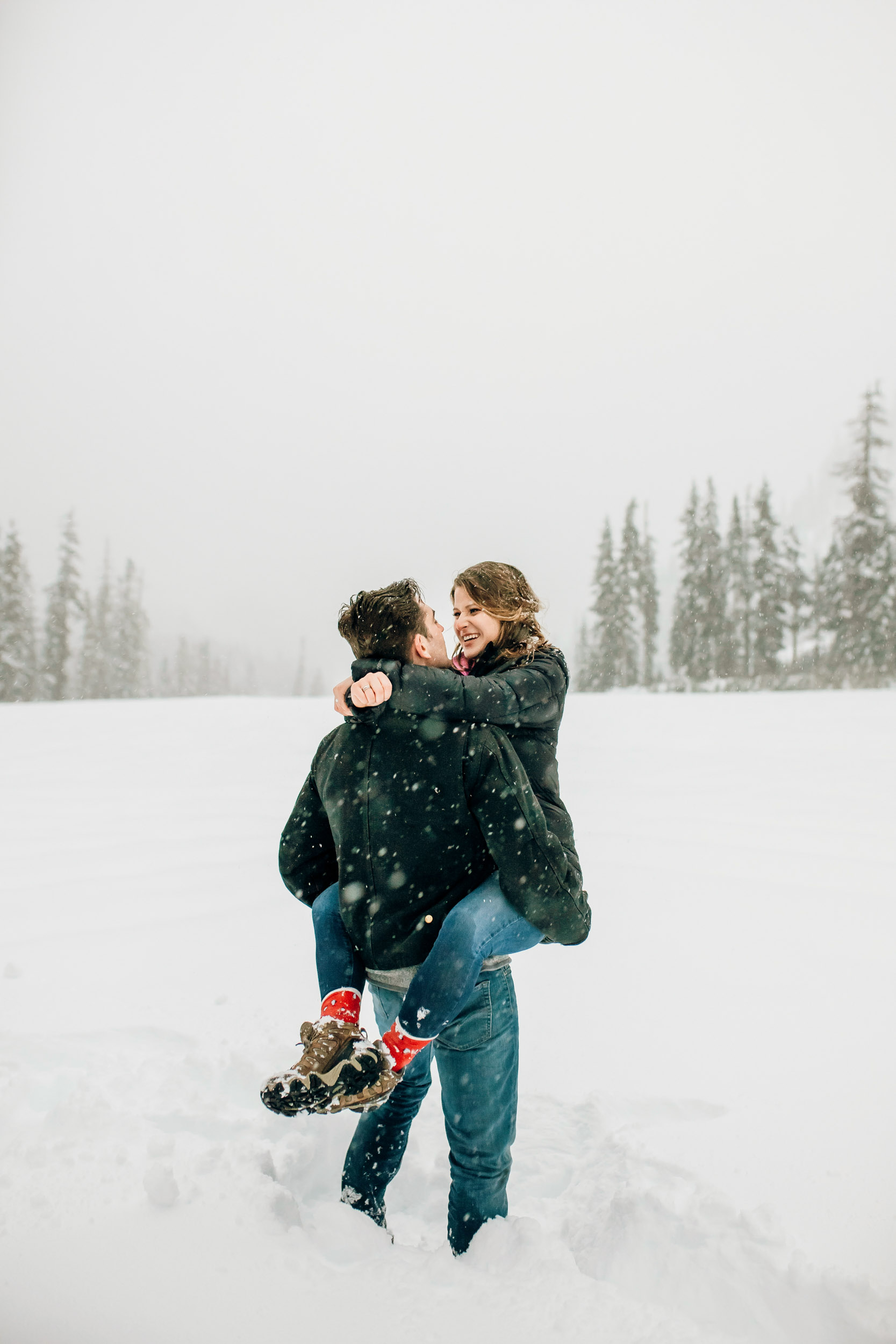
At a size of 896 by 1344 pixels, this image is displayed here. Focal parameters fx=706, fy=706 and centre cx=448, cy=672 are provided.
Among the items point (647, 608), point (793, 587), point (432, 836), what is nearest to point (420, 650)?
point (432, 836)

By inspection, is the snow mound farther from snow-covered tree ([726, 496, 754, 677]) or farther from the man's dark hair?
snow-covered tree ([726, 496, 754, 677])

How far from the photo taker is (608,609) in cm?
3750

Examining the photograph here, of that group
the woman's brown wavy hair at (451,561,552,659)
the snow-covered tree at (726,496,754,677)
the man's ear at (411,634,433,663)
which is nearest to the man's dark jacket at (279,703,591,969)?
the man's ear at (411,634,433,663)

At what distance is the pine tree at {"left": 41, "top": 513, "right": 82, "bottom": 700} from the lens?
3506cm

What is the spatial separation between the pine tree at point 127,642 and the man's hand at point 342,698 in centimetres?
4754

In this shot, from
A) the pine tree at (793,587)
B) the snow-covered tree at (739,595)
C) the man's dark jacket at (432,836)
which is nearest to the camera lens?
the man's dark jacket at (432,836)

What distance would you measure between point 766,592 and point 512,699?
112 ft

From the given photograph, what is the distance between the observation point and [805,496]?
110 metres

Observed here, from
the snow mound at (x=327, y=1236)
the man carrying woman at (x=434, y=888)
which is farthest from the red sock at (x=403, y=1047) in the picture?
the snow mound at (x=327, y=1236)

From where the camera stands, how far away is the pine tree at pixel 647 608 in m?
38.5

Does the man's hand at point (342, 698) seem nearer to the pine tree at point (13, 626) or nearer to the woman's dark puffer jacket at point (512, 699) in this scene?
the woman's dark puffer jacket at point (512, 699)

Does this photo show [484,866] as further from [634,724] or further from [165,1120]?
[634,724]

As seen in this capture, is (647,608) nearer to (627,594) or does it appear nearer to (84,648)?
(627,594)

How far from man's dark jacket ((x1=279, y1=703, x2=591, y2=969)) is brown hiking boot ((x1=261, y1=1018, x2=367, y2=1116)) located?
0.93 ft
